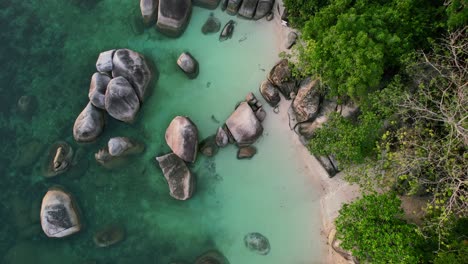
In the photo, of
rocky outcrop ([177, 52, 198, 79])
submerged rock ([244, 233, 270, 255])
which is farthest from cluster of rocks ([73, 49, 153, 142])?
submerged rock ([244, 233, 270, 255])

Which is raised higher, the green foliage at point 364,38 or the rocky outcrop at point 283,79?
the green foliage at point 364,38

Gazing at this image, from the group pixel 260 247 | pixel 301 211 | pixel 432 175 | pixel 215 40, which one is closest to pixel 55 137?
pixel 215 40

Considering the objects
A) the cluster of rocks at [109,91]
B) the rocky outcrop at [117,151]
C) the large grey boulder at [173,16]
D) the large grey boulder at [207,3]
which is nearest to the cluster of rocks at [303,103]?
the large grey boulder at [207,3]

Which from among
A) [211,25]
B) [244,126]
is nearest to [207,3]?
[211,25]

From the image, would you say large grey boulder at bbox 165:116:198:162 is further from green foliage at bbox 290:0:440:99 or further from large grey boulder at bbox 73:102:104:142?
green foliage at bbox 290:0:440:99

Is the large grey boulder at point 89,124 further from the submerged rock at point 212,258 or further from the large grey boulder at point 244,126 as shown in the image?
the submerged rock at point 212,258

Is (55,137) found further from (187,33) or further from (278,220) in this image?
(278,220)
